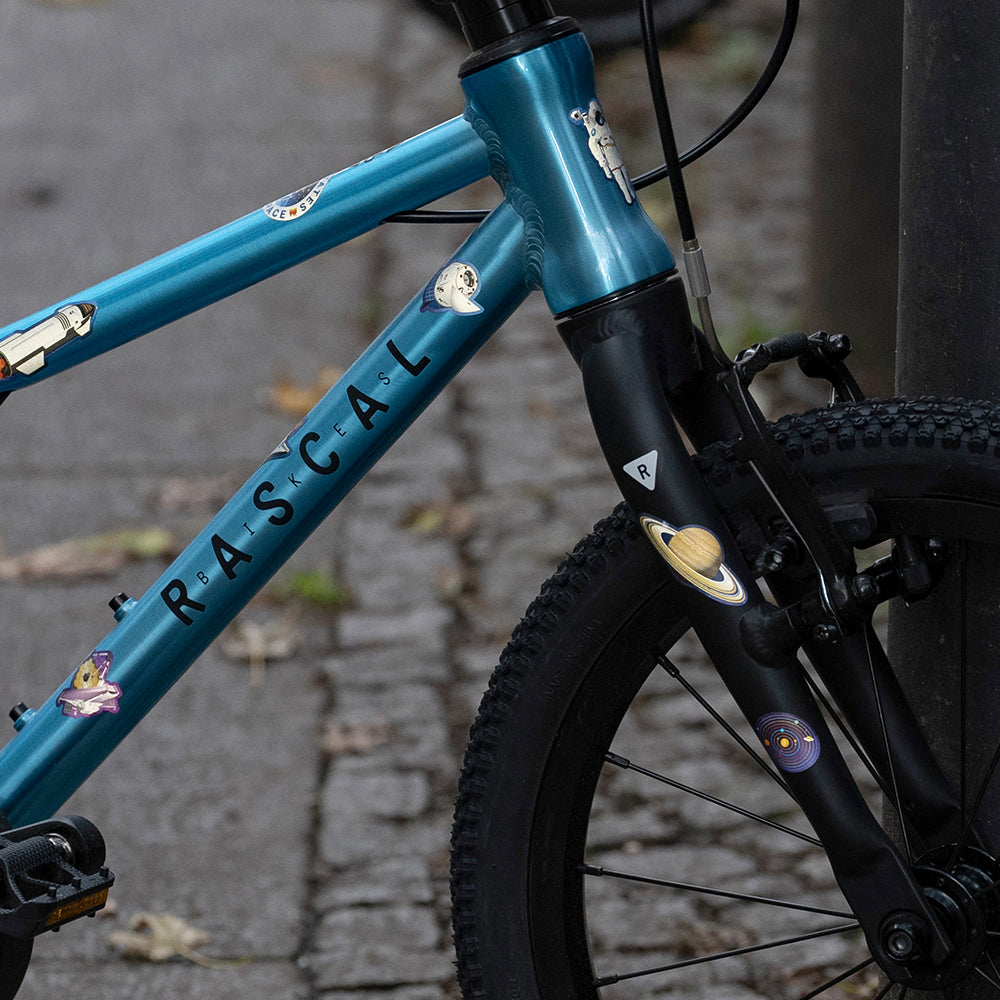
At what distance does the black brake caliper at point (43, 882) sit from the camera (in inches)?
58.6

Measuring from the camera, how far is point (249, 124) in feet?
19.6

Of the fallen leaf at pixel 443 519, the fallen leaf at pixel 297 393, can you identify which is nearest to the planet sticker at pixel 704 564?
the fallen leaf at pixel 443 519

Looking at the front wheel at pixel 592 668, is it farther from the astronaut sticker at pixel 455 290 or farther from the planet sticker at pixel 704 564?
the astronaut sticker at pixel 455 290

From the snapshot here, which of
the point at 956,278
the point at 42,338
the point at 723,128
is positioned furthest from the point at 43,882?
the point at 956,278

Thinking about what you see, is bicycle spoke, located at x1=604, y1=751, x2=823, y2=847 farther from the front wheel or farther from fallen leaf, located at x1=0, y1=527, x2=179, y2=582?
fallen leaf, located at x1=0, y1=527, x2=179, y2=582

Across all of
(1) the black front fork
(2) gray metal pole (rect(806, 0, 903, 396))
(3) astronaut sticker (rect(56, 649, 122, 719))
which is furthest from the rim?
(2) gray metal pole (rect(806, 0, 903, 396))

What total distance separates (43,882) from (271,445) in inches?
95.8

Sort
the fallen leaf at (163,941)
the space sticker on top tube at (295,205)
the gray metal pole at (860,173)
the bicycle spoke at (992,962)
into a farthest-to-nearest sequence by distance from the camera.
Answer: the gray metal pole at (860,173) < the fallen leaf at (163,941) < the space sticker on top tube at (295,205) < the bicycle spoke at (992,962)

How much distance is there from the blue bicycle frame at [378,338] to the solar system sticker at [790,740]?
43 centimetres

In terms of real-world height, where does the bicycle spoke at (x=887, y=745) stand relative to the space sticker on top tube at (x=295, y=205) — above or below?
below

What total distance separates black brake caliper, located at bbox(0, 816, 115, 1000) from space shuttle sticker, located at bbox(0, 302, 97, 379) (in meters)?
0.50

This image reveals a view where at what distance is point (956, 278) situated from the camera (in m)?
1.58

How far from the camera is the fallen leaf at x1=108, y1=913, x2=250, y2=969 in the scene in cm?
225

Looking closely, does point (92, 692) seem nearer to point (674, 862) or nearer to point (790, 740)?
point (790, 740)
